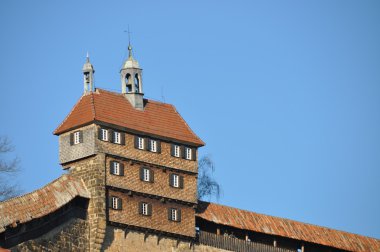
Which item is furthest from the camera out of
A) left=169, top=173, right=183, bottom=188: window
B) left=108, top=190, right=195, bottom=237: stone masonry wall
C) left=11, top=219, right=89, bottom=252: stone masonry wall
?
left=169, top=173, right=183, bottom=188: window

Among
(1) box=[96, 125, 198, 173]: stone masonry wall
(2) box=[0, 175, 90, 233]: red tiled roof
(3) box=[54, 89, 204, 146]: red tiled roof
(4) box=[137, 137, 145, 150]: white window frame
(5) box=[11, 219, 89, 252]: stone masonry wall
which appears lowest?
(5) box=[11, 219, 89, 252]: stone masonry wall

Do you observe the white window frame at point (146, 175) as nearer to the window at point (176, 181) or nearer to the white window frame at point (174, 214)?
the window at point (176, 181)

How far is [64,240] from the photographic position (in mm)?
104062

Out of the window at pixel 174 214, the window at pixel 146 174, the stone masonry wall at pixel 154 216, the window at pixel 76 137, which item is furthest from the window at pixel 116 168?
the window at pixel 174 214

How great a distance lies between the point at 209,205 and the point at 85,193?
12610mm

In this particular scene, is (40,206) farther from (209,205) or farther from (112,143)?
(209,205)

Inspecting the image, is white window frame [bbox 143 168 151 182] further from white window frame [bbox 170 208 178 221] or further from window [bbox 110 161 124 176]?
white window frame [bbox 170 208 178 221]

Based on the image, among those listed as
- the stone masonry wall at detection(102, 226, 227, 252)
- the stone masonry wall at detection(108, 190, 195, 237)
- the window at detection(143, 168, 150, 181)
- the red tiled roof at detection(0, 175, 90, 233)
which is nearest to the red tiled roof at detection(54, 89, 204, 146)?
the window at detection(143, 168, 150, 181)

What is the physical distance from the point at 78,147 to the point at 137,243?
25.7ft

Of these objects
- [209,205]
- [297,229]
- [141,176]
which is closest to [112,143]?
[141,176]

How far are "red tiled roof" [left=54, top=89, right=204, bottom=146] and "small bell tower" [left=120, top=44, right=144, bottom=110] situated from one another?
53cm

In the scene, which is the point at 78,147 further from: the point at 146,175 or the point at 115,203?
the point at 146,175

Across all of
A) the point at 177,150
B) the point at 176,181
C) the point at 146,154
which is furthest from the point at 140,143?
the point at 176,181

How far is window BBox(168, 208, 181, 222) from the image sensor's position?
110688 mm
